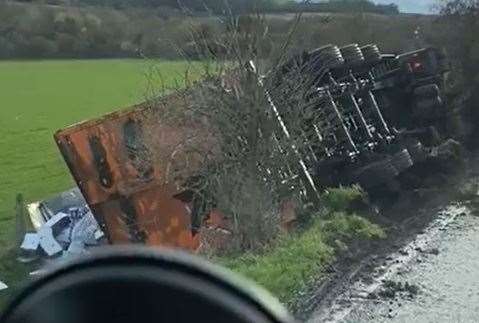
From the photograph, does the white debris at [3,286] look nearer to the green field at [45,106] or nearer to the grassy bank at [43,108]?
the grassy bank at [43,108]

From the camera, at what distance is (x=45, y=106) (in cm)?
5006

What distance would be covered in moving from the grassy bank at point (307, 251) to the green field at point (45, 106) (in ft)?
8.22

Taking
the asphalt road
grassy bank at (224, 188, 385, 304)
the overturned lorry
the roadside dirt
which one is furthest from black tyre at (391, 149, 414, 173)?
the asphalt road

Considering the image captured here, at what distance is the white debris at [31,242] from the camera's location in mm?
16844

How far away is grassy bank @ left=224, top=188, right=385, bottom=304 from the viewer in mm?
8133

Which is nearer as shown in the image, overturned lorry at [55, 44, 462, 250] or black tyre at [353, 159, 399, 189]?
overturned lorry at [55, 44, 462, 250]

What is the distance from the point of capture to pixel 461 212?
1339cm

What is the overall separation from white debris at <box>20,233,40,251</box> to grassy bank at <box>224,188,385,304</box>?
624cm

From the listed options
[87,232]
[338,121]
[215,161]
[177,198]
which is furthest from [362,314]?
[87,232]

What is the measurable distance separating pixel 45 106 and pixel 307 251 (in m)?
42.2

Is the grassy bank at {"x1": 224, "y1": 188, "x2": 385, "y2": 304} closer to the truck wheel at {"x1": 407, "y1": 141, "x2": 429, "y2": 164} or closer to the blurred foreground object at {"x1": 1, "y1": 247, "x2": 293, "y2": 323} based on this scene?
the truck wheel at {"x1": 407, "y1": 141, "x2": 429, "y2": 164}

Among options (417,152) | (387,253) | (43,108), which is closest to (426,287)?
(387,253)

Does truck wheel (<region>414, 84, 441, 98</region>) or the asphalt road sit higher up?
truck wheel (<region>414, 84, 441, 98</region>)

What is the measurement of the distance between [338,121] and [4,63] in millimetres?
48862
